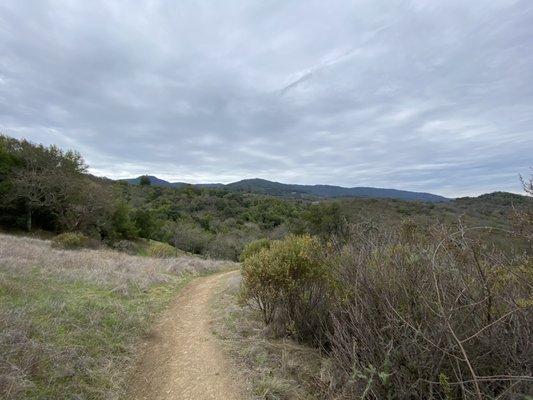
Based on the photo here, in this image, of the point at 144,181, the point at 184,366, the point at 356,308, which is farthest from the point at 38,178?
the point at 144,181

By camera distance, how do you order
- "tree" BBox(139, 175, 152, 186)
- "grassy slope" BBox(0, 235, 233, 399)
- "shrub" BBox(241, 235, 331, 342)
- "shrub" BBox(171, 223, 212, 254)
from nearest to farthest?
"grassy slope" BBox(0, 235, 233, 399) → "shrub" BBox(241, 235, 331, 342) → "shrub" BBox(171, 223, 212, 254) → "tree" BBox(139, 175, 152, 186)

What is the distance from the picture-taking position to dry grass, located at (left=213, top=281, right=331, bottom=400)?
4.87 metres

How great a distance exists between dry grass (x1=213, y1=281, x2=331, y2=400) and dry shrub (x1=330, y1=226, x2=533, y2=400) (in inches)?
26.5

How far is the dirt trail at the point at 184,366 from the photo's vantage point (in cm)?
488

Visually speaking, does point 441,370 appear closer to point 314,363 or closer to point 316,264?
point 314,363

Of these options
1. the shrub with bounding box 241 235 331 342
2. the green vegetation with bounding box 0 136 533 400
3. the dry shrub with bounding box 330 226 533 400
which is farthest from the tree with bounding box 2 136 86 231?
the dry shrub with bounding box 330 226 533 400

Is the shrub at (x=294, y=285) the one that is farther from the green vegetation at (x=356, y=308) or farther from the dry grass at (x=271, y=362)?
the dry grass at (x=271, y=362)

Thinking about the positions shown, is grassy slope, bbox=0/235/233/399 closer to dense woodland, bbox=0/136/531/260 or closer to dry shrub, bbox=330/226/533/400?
dry shrub, bbox=330/226/533/400

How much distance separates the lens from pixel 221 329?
283 inches

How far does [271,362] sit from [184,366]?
135 centimetres

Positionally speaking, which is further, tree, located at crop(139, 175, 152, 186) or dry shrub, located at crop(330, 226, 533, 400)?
tree, located at crop(139, 175, 152, 186)

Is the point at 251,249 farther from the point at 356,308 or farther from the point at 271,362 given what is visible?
the point at 356,308

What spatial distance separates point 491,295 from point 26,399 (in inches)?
188

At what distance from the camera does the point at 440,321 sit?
3.41 m
